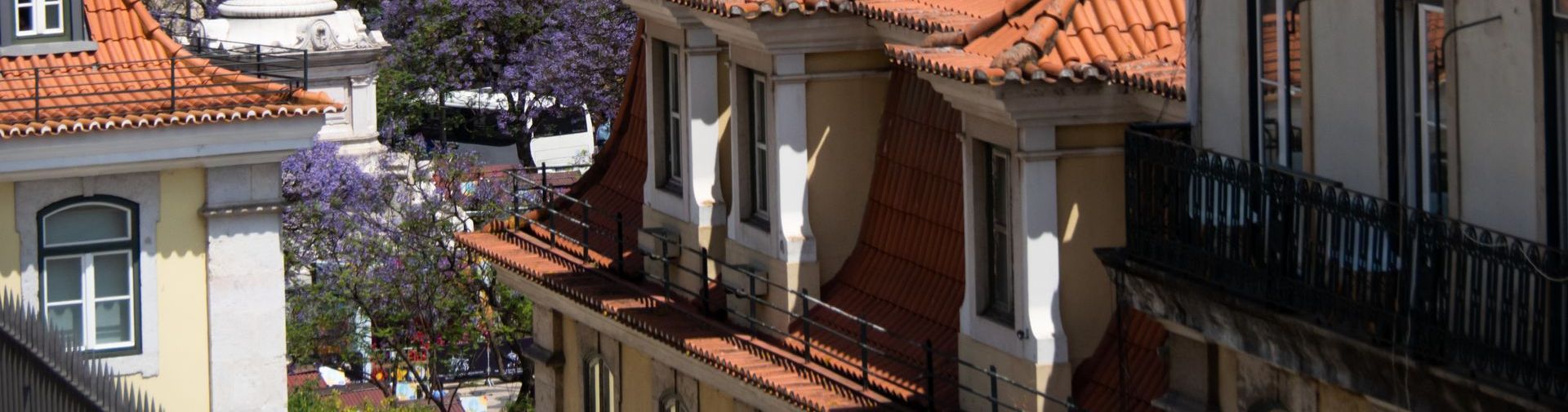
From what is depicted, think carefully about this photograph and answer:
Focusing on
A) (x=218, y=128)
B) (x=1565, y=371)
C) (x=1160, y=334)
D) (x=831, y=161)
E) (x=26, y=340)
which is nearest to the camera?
(x=1565, y=371)

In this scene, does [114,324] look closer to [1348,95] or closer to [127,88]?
[127,88]

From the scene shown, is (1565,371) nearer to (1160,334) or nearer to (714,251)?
(1160,334)

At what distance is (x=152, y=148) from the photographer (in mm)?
23078

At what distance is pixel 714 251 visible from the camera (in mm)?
23594

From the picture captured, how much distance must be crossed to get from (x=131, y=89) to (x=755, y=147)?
4948 mm

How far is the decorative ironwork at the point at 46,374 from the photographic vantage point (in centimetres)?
1214

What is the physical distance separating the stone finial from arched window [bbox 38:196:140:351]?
31.5 m

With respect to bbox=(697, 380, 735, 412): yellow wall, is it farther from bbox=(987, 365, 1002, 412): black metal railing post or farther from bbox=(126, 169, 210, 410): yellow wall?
→ bbox=(987, 365, 1002, 412): black metal railing post

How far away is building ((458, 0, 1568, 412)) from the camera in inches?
474

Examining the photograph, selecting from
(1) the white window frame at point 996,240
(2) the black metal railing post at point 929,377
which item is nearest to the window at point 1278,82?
(1) the white window frame at point 996,240

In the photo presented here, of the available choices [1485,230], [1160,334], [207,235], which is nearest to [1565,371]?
[1485,230]

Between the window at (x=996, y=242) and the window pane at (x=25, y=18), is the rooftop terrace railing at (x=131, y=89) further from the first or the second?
the window at (x=996, y=242)

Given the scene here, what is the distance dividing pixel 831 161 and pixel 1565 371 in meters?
10.9

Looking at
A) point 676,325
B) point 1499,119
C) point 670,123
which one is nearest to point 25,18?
point 670,123
